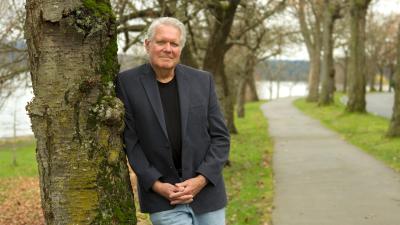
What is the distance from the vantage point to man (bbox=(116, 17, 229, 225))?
3.63 meters

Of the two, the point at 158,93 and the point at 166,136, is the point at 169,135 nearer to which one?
the point at 166,136

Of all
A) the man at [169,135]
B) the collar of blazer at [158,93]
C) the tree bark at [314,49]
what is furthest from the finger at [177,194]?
the tree bark at [314,49]

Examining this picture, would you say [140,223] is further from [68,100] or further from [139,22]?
[139,22]

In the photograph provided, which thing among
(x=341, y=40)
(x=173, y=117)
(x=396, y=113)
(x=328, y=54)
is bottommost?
(x=396, y=113)

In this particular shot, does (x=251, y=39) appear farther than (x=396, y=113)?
Yes

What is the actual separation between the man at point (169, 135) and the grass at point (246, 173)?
12.1 feet

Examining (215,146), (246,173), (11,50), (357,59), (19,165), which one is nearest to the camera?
(215,146)

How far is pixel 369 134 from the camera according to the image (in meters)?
17.4

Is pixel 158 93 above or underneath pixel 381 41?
underneath

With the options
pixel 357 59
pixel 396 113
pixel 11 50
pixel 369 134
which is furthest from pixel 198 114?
pixel 357 59

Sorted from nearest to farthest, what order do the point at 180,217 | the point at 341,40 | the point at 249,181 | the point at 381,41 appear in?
the point at 180,217 < the point at 249,181 < the point at 341,40 < the point at 381,41

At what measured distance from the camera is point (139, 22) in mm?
14250

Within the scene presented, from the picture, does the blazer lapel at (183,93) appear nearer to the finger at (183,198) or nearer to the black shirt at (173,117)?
the black shirt at (173,117)

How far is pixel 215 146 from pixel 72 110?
0.94 metres
